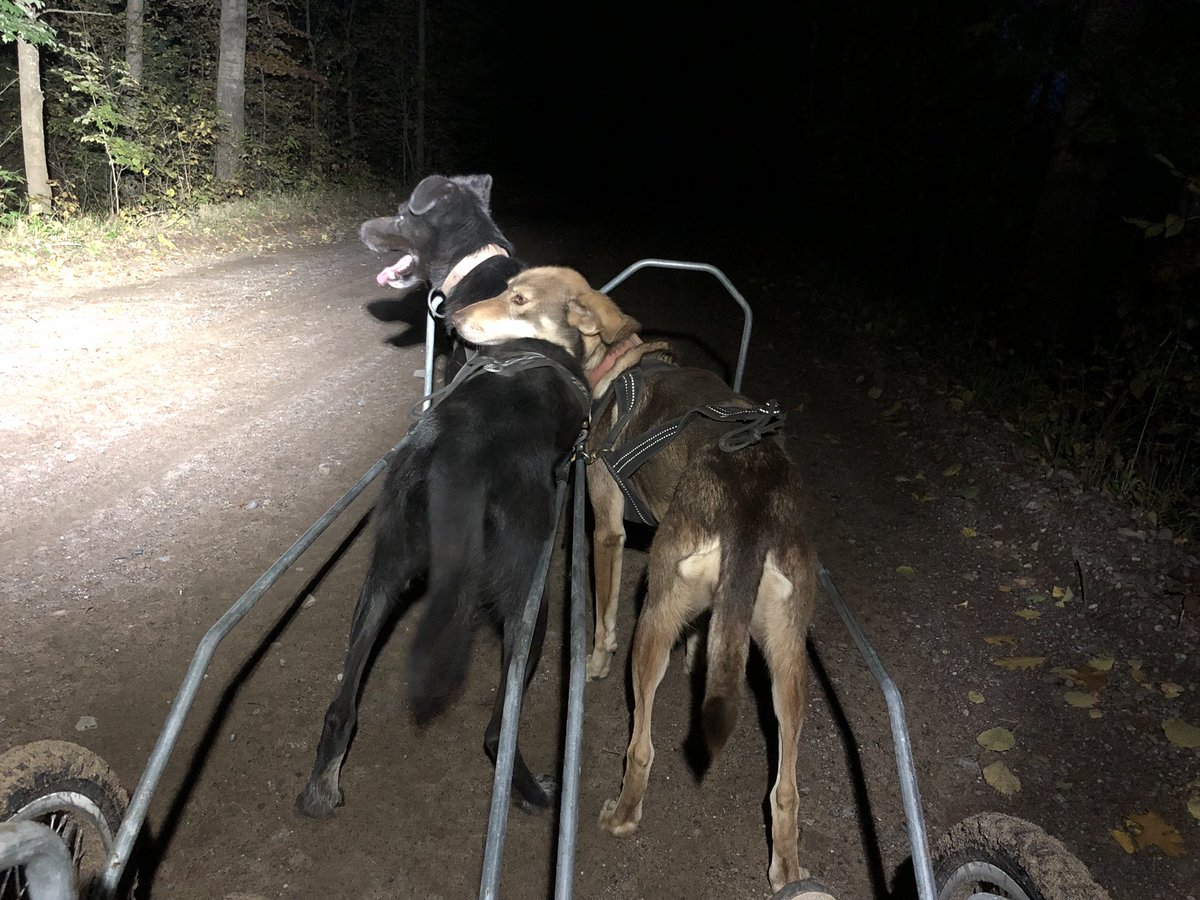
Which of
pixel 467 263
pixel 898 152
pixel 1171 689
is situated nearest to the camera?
pixel 1171 689

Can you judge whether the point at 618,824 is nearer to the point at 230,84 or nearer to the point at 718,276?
the point at 718,276

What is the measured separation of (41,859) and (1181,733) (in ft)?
14.8

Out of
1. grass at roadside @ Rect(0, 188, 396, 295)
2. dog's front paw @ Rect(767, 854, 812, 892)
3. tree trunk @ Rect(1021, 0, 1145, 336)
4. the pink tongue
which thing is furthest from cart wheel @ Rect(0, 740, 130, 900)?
tree trunk @ Rect(1021, 0, 1145, 336)

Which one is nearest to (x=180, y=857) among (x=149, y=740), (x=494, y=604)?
(x=149, y=740)

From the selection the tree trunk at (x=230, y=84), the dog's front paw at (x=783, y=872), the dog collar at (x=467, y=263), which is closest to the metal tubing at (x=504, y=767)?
the dog's front paw at (x=783, y=872)

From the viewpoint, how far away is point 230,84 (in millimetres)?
14023

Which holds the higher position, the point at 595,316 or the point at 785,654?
the point at 595,316

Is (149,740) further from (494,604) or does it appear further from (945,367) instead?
(945,367)

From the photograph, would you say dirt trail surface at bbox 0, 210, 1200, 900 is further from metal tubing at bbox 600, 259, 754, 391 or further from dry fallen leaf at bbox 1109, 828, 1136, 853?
metal tubing at bbox 600, 259, 754, 391

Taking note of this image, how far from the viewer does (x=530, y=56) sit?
130ft

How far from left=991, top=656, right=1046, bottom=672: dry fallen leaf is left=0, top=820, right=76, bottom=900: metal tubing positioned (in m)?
4.26

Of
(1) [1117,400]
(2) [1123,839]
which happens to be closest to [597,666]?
(2) [1123,839]

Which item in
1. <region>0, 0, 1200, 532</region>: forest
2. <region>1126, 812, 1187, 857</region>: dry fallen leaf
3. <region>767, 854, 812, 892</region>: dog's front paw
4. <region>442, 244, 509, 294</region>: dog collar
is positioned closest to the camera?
<region>767, 854, 812, 892</region>: dog's front paw

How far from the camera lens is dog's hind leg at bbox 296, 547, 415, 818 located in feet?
9.23
